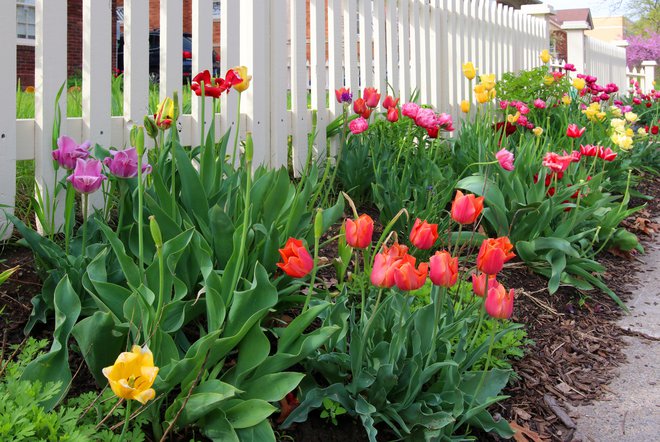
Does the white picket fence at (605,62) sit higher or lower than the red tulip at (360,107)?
higher

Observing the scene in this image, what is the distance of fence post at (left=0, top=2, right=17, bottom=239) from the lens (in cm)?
237

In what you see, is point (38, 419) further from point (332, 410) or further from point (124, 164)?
point (124, 164)

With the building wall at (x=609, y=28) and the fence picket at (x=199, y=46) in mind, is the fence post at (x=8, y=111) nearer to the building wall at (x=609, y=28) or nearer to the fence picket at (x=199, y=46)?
the fence picket at (x=199, y=46)

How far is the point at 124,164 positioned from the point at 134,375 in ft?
3.08

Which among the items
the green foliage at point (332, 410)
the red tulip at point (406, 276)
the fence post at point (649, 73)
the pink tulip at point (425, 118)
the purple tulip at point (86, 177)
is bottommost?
the green foliage at point (332, 410)

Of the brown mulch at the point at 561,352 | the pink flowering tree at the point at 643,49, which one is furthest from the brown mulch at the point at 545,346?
the pink flowering tree at the point at 643,49

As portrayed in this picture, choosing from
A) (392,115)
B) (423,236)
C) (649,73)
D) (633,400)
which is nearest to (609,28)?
(649,73)

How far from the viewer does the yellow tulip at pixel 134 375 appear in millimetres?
1070

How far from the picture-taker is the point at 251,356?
1609 millimetres

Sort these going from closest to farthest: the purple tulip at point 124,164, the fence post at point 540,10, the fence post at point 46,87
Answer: the purple tulip at point 124,164
the fence post at point 46,87
the fence post at point 540,10

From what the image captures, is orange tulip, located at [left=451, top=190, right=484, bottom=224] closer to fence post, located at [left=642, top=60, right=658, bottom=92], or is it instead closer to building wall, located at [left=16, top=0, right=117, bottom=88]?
building wall, located at [left=16, top=0, right=117, bottom=88]

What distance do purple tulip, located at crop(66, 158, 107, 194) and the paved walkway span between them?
149 cm

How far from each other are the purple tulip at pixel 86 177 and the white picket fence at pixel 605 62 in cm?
951

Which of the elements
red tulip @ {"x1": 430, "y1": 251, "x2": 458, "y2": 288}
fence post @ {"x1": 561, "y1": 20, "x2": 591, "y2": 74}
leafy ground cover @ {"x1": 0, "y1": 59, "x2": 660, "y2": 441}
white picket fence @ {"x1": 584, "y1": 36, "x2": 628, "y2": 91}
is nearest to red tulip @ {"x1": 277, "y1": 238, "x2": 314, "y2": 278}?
leafy ground cover @ {"x1": 0, "y1": 59, "x2": 660, "y2": 441}
